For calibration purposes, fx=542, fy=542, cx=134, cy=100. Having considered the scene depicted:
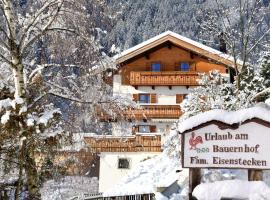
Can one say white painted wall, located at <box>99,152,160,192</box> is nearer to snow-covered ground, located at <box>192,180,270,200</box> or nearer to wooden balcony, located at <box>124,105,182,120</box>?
wooden balcony, located at <box>124,105,182,120</box>

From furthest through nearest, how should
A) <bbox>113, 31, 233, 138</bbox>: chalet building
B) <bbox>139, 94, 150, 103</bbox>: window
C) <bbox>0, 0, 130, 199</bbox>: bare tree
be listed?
<bbox>139, 94, 150, 103</bbox>: window
<bbox>113, 31, 233, 138</bbox>: chalet building
<bbox>0, 0, 130, 199</bbox>: bare tree

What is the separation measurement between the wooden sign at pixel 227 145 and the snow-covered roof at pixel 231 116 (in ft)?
0.26

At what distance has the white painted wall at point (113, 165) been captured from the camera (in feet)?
110

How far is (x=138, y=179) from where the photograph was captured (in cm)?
2677

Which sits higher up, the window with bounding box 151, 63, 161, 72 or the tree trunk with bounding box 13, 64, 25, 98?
the window with bounding box 151, 63, 161, 72

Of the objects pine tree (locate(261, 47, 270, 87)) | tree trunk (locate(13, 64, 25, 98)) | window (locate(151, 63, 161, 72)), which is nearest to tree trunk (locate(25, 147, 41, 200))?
tree trunk (locate(13, 64, 25, 98))

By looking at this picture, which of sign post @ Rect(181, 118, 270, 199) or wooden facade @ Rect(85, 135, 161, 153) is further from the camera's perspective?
wooden facade @ Rect(85, 135, 161, 153)

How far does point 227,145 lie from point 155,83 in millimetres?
28514

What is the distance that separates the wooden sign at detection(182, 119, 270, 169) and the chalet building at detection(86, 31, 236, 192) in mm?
23259

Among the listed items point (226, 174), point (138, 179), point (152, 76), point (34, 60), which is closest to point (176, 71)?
point (152, 76)

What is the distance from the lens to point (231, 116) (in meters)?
9.64

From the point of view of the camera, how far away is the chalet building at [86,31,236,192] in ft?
110

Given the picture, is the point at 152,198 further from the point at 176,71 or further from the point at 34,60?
the point at 176,71

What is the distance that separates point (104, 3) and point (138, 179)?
17.0 m
